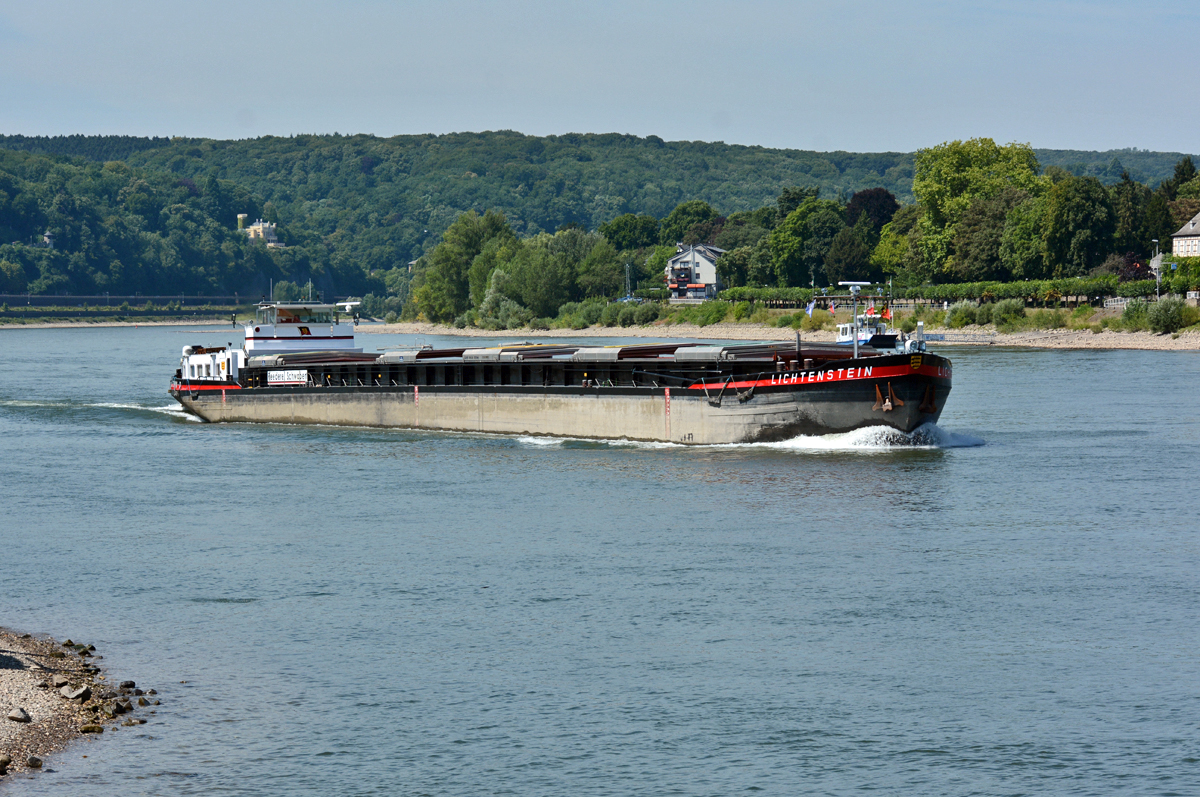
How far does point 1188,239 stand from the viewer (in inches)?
5960

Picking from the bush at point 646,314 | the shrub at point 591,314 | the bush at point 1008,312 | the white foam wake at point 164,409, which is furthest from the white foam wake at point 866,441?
the shrub at point 591,314

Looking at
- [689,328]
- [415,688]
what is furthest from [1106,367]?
[689,328]

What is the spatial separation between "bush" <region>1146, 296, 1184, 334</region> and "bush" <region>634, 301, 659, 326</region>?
82.2 metres

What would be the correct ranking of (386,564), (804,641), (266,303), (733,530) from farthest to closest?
(266,303)
(733,530)
(386,564)
(804,641)

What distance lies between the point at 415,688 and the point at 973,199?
156 metres

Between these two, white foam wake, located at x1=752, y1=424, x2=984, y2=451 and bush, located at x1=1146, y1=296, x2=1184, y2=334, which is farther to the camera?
bush, located at x1=1146, y1=296, x2=1184, y2=334

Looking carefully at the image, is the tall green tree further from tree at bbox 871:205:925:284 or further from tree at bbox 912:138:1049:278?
tree at bbox 912:138:1049:278

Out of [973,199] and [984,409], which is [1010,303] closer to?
[973,199]

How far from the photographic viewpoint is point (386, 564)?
30.5 meters

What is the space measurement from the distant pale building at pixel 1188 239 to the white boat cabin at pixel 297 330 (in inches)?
4487

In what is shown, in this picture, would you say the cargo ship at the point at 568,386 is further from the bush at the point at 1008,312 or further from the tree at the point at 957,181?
the tree at the point at 957,181

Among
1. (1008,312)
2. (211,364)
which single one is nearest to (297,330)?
(211,364)

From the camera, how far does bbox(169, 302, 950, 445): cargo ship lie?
4547cm

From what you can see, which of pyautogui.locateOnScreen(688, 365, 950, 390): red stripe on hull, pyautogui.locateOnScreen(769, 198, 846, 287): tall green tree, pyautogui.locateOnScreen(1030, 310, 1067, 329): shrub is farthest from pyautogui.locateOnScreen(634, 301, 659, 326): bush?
pyautogui.locateOnScreen(688, 365, 950, 390): red stripe on hull
